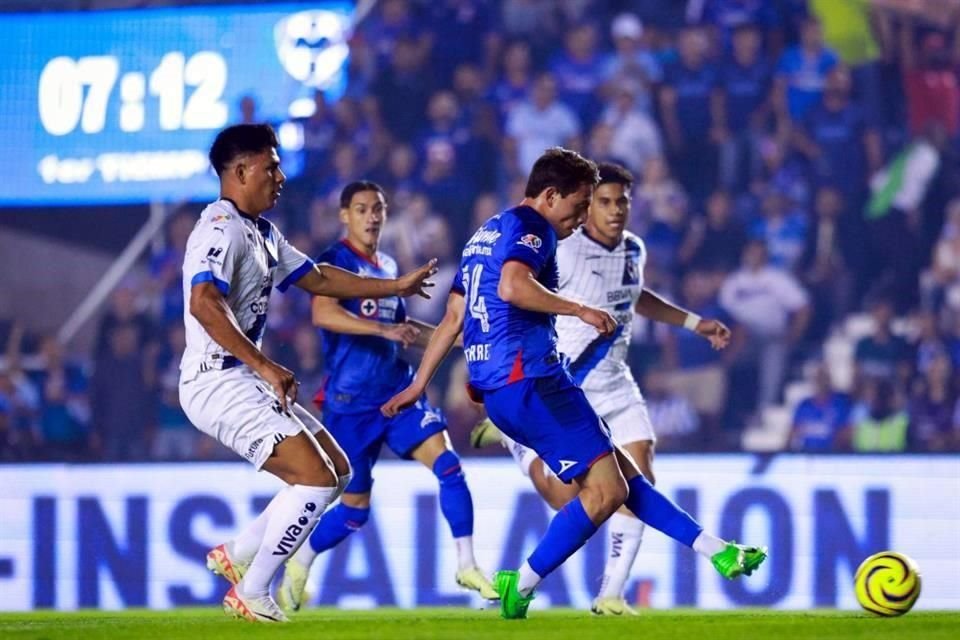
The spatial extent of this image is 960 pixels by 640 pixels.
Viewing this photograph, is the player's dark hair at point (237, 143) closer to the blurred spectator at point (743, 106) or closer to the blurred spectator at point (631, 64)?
the blurred spectator at point (743, 106)

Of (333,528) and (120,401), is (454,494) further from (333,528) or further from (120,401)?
(120,401)

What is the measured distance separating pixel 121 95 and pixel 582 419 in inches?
418

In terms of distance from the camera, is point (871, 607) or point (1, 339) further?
point (1, 339)

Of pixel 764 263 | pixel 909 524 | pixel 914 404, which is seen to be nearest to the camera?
pixel 909 524

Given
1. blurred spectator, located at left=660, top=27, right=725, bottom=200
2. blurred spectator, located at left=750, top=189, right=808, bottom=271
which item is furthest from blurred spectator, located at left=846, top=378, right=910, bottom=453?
blurred spectator, located at left=660, top=27, right=725, bottom=200

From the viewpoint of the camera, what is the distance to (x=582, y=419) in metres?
6.71

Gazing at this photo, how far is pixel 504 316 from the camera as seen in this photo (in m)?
6.73

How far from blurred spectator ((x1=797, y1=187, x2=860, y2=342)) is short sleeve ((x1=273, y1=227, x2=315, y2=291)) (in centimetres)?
764

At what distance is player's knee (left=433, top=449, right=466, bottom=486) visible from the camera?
28.2 ft

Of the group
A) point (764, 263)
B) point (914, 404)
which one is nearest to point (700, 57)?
point (764, 263)

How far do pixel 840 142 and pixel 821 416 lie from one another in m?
2.76

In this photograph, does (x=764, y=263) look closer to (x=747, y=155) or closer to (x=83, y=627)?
(x=747, y=155)

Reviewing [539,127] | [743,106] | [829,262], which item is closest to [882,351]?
[829,262]

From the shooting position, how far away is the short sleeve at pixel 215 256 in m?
6.55
